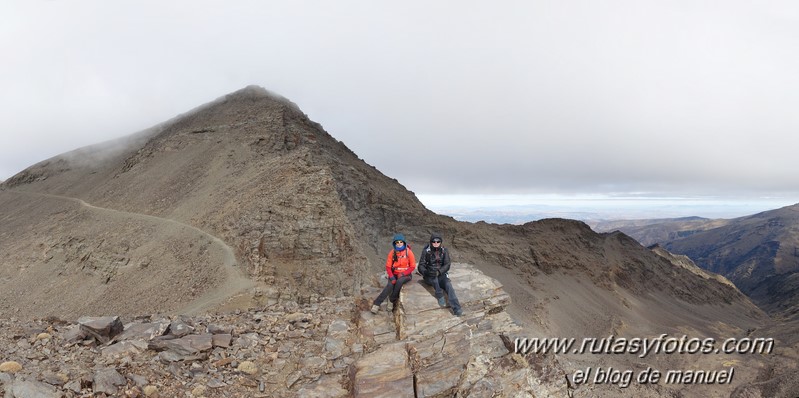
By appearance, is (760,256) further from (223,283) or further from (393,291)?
(223,283)

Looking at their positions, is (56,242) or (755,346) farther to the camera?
(56,242)

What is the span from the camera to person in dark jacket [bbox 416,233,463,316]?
10562 mm

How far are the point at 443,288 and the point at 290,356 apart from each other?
4538 mm

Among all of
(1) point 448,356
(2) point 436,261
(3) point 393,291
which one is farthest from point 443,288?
(1) point 448,356

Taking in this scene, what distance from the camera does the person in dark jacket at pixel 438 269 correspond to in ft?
34.7

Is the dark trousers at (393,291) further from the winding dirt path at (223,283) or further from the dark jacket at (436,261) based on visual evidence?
the winding dirt path at (223,283)

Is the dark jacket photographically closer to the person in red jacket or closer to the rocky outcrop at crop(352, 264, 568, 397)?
the person in red jacket

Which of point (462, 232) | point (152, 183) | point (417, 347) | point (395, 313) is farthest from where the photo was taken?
point (462, 232)

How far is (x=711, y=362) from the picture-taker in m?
24.2

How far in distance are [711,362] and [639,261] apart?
2497 centimetres

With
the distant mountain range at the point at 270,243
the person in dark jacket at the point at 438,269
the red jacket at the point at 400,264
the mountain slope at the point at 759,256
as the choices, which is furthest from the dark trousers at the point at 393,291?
the mountain slope at the point at 759,256

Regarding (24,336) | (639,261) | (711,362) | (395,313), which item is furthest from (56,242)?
(639,261)

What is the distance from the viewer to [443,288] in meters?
11.1

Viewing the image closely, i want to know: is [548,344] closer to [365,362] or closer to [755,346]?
[365,362]
